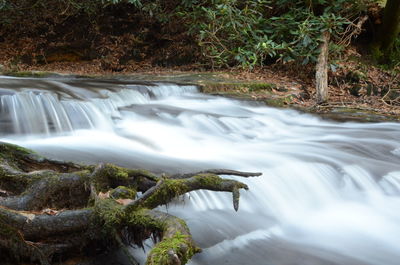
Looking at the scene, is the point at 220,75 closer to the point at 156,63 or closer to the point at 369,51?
the point at 156,63

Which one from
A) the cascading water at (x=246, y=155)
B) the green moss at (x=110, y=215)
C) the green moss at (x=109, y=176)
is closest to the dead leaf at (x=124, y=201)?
the green moss at (x=110, y=215)

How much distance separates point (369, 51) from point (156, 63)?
572cm

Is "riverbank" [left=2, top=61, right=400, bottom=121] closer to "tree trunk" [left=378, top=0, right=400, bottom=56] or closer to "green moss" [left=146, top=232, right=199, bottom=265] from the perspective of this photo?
"tree trunk" [left=378, top=0, right=400, bottom=56]

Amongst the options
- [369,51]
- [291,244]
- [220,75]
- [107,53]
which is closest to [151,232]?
[291,244]

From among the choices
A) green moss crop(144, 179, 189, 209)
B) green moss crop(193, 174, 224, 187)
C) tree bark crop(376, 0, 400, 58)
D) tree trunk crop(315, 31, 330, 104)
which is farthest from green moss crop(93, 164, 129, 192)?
tree bark crop(376, 0, 400, 58)

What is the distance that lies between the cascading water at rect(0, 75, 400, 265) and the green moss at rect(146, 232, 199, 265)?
0.84 m

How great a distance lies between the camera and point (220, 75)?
31.4 feet

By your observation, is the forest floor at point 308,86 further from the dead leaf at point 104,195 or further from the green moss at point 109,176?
the dead leaf at point 104,195

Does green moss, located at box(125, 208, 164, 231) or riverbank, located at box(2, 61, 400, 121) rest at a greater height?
green moss, located at box(125, 208, 164, 231)

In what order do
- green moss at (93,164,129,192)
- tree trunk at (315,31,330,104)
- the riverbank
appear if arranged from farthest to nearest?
tree trunk at (315,31,330,104) < the riverbank < green moss at (93,164,129,192)

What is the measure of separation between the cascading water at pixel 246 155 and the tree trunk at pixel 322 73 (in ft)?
3.41

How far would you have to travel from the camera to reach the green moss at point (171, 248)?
5.95 ft

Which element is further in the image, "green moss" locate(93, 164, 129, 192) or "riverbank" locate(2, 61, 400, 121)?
"riverbank" locate(2, 61, 400, 121)

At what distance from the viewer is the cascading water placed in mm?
3318
